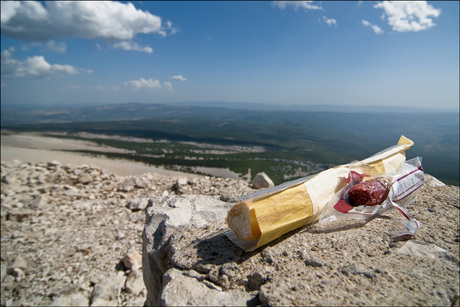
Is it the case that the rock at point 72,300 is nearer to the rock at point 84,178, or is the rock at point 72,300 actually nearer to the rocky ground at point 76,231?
the rocky ground at point 76,231

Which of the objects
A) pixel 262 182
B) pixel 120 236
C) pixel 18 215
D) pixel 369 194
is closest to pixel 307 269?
pixel 369 194

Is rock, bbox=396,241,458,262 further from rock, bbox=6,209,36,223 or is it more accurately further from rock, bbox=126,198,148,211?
rock, bbox=6,209,36,223

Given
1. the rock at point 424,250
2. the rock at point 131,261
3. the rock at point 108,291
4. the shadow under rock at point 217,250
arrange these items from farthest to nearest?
the rock at point 131,261 → the rock at point 108,291 → the shadow under rock at point 217,250 → the rock at point 424,250

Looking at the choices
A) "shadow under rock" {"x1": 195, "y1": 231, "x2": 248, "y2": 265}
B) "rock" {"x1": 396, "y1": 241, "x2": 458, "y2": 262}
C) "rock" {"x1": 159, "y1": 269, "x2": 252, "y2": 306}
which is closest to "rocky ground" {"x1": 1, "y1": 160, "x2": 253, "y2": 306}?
"shadow under rock" {"x1": 195, "y1": 231, "x2": 248, "y2": 265}

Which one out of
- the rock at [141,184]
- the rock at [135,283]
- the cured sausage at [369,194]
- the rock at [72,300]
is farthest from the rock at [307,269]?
the rock at [141,184]

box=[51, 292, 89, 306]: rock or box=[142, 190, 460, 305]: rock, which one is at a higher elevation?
box=[142, 190, 460, 305]: rock

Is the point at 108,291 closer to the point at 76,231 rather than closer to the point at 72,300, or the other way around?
the point at 72,300
